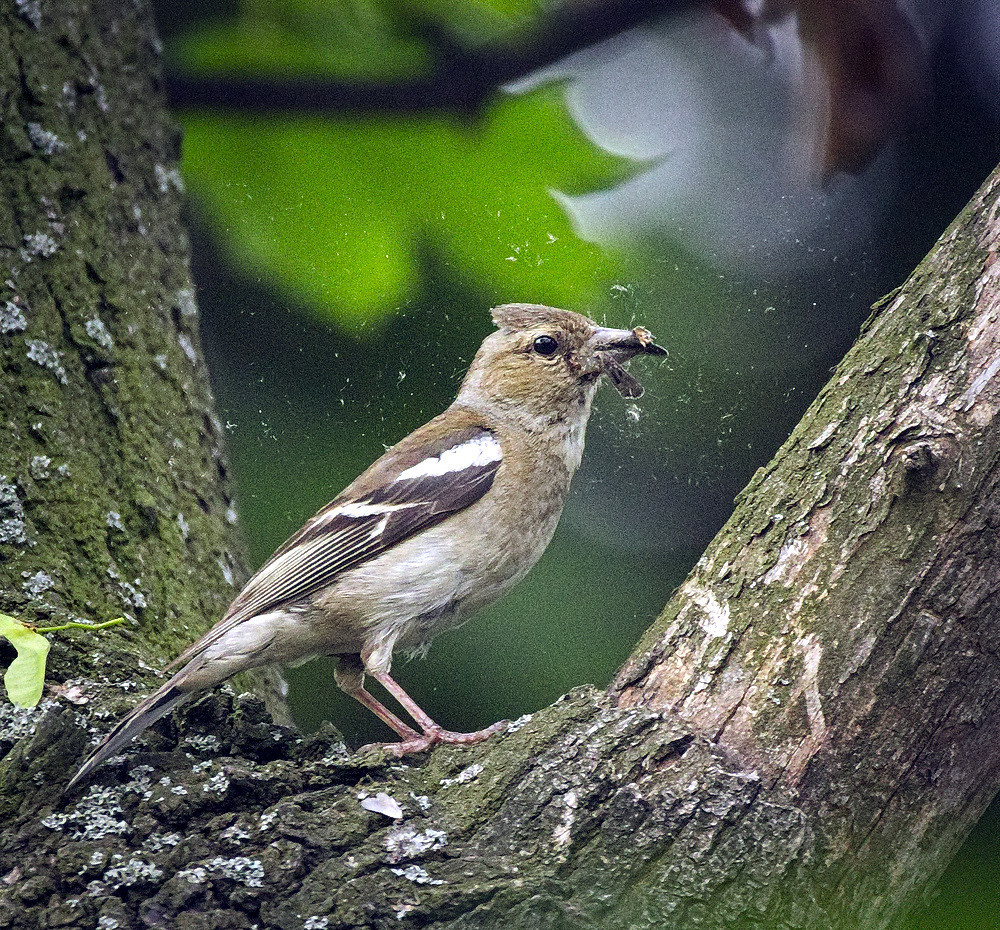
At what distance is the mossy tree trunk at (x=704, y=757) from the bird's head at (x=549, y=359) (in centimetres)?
127

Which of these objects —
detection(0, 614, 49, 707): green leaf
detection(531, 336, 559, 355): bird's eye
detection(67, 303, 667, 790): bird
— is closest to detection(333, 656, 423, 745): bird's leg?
detection(67, 303, 667, 790): bird

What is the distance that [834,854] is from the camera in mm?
2232

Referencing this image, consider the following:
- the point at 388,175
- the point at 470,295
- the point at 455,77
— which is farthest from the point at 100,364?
the point at 455,77

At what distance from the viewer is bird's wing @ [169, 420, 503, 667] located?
10.8 ft

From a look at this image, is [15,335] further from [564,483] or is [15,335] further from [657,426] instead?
[657,426]

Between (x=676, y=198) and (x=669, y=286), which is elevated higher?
(x=676, y=198)

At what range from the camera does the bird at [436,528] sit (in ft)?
10.8

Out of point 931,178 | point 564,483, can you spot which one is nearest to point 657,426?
point 564,483

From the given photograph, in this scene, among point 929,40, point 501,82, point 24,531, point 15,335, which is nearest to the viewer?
point 24,531

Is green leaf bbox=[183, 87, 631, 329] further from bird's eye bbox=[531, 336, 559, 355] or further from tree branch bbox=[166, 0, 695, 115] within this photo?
bird's eye bbox=[531, 336, 559, 355]

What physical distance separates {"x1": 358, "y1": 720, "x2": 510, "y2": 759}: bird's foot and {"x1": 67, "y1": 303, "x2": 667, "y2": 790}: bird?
0.06 feet

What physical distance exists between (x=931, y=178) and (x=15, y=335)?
320 cm

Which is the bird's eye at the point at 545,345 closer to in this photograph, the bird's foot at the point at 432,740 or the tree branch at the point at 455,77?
the tree branch at the point at 455,77

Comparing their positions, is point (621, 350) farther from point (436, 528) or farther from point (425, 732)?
point (425, 732)
